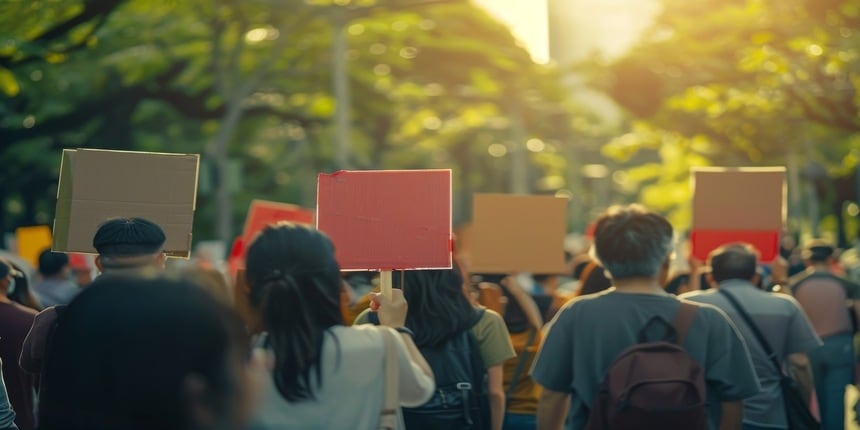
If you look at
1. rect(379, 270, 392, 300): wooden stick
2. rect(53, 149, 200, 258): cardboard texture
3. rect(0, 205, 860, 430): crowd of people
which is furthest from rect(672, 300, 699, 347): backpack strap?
rect(53, 149, 200, 258): cardboard texture

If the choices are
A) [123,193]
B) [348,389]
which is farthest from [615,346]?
[123,193]

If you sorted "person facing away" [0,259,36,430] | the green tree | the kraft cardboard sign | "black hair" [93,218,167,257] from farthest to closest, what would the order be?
the green tree
the kraft cardboard sign
"person facing away" [0,259,36,430]
"black hair" [93,218,167,257]

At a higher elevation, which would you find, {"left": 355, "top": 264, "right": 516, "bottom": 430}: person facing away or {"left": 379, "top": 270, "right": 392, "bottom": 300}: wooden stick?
{"left": 379, "top": 270, "right": 392, "bottom": 300}: wooden stick

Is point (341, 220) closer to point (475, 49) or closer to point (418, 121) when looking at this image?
point (475, 49)

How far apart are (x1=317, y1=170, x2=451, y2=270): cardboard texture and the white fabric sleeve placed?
1373 millimetres

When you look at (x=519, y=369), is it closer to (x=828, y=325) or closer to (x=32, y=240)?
(x=828, y=325)

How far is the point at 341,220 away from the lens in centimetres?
505

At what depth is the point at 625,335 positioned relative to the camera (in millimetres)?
4465

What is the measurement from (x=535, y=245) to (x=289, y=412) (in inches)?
175

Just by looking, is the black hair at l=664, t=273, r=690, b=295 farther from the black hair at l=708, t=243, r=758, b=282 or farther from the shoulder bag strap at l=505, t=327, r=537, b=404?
the black hair at l=708, t=243, r=758, b=282

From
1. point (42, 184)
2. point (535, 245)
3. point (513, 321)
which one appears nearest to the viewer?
point (513, 321)

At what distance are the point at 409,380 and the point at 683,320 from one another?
1132 millimetres

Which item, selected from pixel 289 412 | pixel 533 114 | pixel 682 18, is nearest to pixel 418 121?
pixel 533 114

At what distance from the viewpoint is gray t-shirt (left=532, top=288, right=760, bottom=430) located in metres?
4.47
